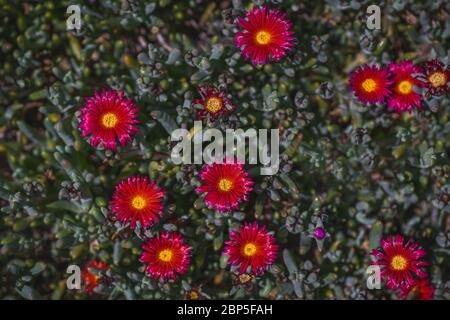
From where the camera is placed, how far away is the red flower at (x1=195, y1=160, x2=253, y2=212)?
2705mm

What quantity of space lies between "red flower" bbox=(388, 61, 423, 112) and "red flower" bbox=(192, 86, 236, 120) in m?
0.90

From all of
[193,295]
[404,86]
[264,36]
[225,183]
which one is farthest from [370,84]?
[193,295]

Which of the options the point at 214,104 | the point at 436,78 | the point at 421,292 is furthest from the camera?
the point at 421,292

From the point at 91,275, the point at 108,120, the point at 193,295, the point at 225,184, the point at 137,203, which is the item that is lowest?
the point at 193,295

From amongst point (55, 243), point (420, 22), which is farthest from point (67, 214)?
point (420, 22)

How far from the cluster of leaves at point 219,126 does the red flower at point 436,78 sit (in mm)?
107

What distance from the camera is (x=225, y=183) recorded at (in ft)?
9.00

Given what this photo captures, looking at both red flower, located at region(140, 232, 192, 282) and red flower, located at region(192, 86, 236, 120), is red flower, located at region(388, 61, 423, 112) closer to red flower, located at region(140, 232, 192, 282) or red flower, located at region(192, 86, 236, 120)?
red flower, located at region(192, 86, 236, 120)

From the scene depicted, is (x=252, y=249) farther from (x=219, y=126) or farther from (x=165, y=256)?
(x=219, y=126)

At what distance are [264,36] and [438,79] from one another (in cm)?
95

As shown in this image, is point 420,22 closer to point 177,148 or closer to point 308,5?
point 308,5

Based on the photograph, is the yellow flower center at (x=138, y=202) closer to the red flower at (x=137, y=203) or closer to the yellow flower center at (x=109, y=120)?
the red flower at (x=137, y=203)

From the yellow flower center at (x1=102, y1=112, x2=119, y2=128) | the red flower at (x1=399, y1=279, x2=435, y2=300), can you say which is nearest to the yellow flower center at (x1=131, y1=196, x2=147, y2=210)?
the yellow flower center at (x1=102, y1=112, x2=119, y2=128)

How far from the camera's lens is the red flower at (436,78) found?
2.86 meters
